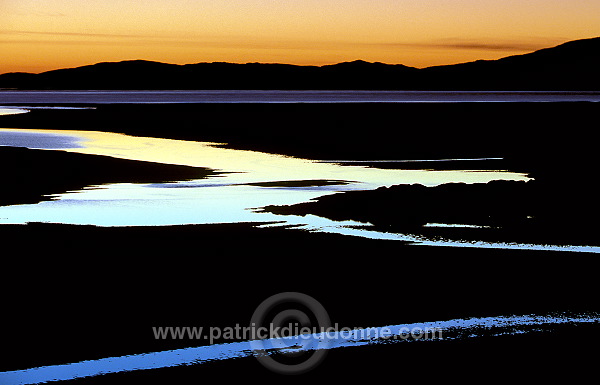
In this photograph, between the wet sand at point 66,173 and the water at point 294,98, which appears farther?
the water at point 294,98

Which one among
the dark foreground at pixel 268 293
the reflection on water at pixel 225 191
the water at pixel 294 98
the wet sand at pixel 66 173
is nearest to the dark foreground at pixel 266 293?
the dark foreground at pixel 268 293

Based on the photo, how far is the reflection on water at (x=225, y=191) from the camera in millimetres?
12195

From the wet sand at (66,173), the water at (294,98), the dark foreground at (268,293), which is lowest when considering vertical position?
the water at (294,98)

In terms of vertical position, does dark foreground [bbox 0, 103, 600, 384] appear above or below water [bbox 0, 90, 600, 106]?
above

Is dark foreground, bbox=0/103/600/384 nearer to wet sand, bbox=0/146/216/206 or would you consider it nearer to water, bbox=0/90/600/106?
wet sand, bbox=0/146/216/206

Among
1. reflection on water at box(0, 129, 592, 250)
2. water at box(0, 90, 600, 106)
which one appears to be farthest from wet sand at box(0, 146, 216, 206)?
water at box(0, 90, 600, 106)

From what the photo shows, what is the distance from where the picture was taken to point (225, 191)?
15852mm

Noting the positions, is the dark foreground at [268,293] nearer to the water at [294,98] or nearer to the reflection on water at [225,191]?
the reflection on water at [225,191]

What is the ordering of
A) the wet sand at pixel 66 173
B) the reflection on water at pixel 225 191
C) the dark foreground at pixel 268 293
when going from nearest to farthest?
the dark foreground at pixel 268 293 → the reflection on water at pixel 225 191 → the wet sand at pixel 66 173

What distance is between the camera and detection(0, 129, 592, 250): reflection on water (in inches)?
480

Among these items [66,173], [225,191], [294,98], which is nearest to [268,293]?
[225,191]

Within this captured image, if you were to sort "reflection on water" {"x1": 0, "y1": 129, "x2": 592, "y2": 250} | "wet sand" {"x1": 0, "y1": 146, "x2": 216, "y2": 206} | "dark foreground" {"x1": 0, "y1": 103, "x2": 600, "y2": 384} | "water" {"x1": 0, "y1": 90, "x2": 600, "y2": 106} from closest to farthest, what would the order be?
"dark foreground" {"x1": 0, "y1": 103, "x2": 600, "y2": 384} → "reflection on water" {"x1": 0, "y1": 129, "x2": 592, "y2": 250} → "wet sand" {"x1": 0, "y1": 146, "x2": 216, "y2": 206} → "water" {"x1": 0, "y1": 90, "x2": 600, "y2": 106}

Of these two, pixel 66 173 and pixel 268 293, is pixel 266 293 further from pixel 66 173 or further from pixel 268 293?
pixel 66 173

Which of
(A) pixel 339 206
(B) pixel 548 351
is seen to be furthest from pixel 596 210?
(B) pixel 548 351
